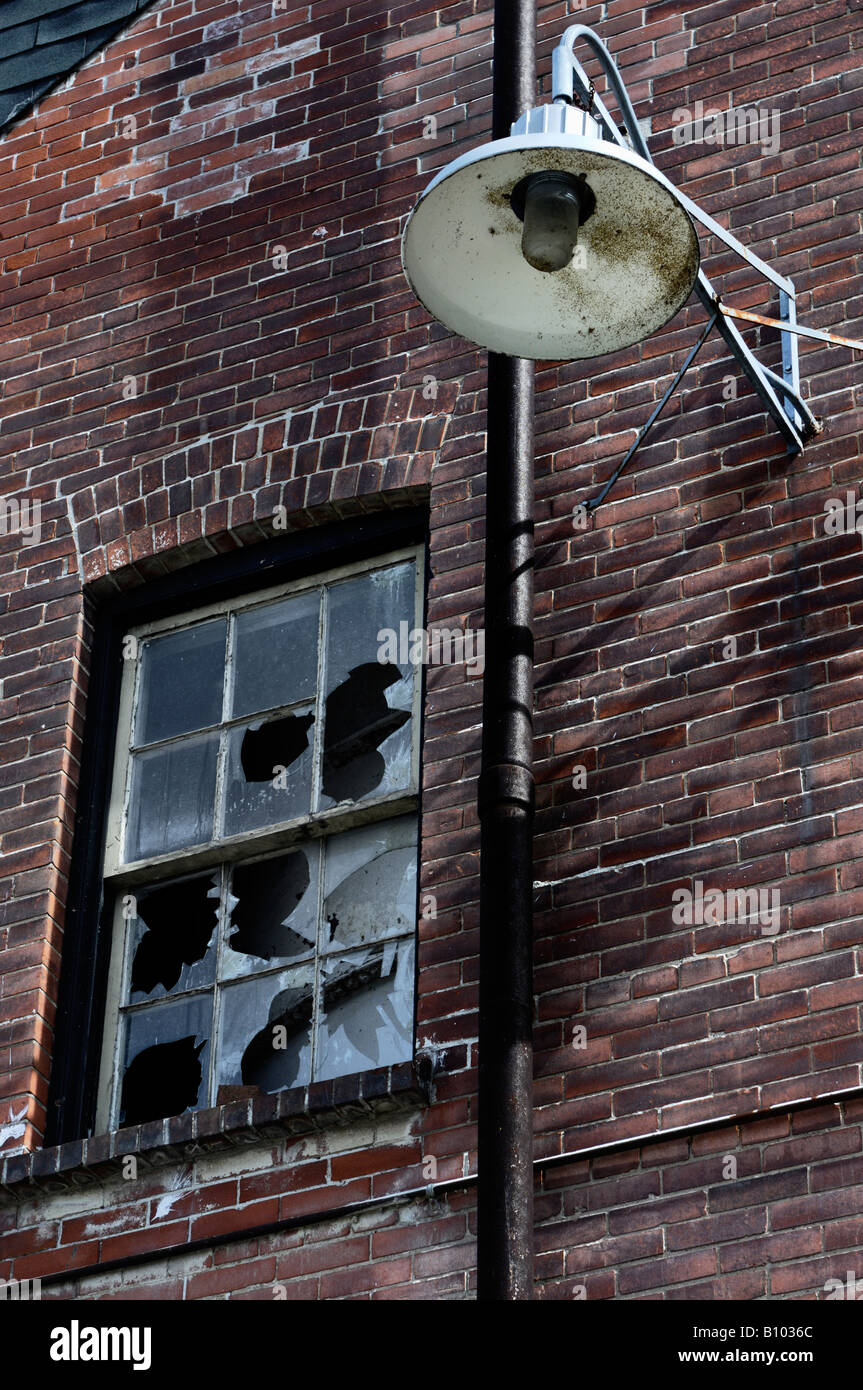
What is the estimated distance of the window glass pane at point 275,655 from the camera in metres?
8.06

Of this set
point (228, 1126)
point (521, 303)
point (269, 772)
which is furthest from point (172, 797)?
point (521, 303)

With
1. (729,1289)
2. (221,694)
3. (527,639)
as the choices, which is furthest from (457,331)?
(729,1289)

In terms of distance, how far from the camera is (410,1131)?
6840 mm

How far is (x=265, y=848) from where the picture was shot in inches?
306

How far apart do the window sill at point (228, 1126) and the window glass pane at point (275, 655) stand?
4.95 feet

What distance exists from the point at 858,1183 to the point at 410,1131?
127 cm

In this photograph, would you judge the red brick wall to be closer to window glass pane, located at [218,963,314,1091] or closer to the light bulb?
window glass pane, located at [218,963,314,1091]

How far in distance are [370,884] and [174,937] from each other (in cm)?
67

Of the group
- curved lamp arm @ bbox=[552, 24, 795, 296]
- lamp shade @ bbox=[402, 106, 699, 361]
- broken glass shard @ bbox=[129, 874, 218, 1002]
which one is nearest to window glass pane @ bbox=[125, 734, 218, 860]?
broken glass shard @ bbox=[129, 874, 218, 1002]

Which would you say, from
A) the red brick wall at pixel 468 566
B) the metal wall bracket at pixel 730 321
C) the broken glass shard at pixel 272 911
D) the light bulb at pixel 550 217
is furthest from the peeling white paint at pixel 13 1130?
the light bulb at pixel 550 217

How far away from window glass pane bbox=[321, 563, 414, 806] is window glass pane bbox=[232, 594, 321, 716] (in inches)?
3.0

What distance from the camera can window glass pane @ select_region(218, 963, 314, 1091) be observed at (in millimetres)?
7363

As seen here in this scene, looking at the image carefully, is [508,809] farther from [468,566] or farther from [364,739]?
[468,566]

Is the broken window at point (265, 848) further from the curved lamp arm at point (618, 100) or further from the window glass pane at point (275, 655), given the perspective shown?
the curved lamp arm at point (618, 100)
